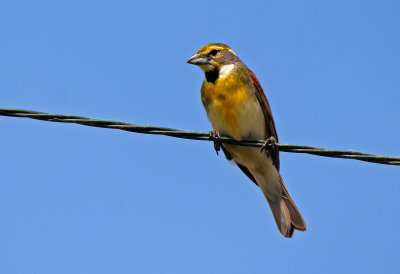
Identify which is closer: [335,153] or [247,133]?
[335,153]

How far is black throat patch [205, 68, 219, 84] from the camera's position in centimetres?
750

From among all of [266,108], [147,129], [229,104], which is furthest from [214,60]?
[147,129]

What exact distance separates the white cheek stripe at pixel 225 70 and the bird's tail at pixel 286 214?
1.80 m

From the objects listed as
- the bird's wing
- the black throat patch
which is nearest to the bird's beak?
the black throat patch

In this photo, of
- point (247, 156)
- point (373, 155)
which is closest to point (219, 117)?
point (247, 156)

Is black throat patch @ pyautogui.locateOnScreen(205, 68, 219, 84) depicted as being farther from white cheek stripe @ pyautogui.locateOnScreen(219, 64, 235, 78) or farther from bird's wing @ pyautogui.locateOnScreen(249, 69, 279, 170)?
bird's wing @ pyautogui.locateOnScreen(249, 69, 279, 170)

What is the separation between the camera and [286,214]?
8.12m

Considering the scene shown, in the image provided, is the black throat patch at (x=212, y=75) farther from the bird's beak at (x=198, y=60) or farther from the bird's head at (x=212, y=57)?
the bird's beak at (x=198, y=60)

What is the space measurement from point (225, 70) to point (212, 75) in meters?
0.18

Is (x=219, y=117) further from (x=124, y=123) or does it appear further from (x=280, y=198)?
(x=124, y=123)

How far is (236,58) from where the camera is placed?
787 centimetres

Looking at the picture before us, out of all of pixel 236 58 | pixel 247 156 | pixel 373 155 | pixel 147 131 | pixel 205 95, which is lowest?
pixel 373 155

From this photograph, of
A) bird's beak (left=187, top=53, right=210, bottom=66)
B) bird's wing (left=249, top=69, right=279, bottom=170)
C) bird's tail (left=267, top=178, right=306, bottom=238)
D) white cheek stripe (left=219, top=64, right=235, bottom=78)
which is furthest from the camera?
bird's tail (left=267, top=178, right=306, bottom=238)

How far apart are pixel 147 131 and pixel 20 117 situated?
1013mm
